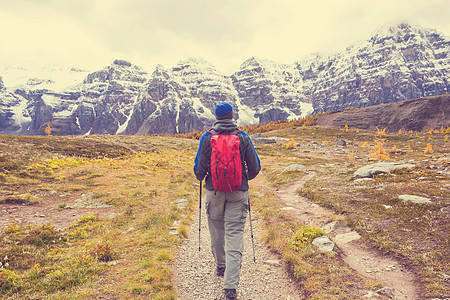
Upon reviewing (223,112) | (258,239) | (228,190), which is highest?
(223,112)

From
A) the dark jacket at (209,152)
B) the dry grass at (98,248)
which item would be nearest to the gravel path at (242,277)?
the dry grass at (98,248)

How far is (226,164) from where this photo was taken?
19.0 ft

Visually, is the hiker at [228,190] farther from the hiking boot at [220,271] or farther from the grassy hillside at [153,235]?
the grassy hillside at [153,235]

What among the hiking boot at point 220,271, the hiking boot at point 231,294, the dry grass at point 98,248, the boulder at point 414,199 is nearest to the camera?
the hiking boot at point 231,294

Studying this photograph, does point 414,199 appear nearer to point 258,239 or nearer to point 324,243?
point 324,243

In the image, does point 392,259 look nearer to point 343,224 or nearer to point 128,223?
point 343,224

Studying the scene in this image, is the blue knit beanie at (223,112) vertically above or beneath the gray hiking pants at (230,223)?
above

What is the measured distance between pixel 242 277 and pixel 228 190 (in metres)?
3.30

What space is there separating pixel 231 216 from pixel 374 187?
1272 centimetres

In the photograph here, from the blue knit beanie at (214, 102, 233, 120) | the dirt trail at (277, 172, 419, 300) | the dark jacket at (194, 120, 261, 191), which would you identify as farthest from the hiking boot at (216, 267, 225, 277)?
the blue knit beanie at (214, 102, 233, 120)

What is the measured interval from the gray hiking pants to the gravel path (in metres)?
1.00

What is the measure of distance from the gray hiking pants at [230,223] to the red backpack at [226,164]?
1.28 ft

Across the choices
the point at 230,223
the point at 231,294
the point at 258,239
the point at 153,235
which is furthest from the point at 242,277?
the point at 153,235

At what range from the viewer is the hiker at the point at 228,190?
5.89 metres
